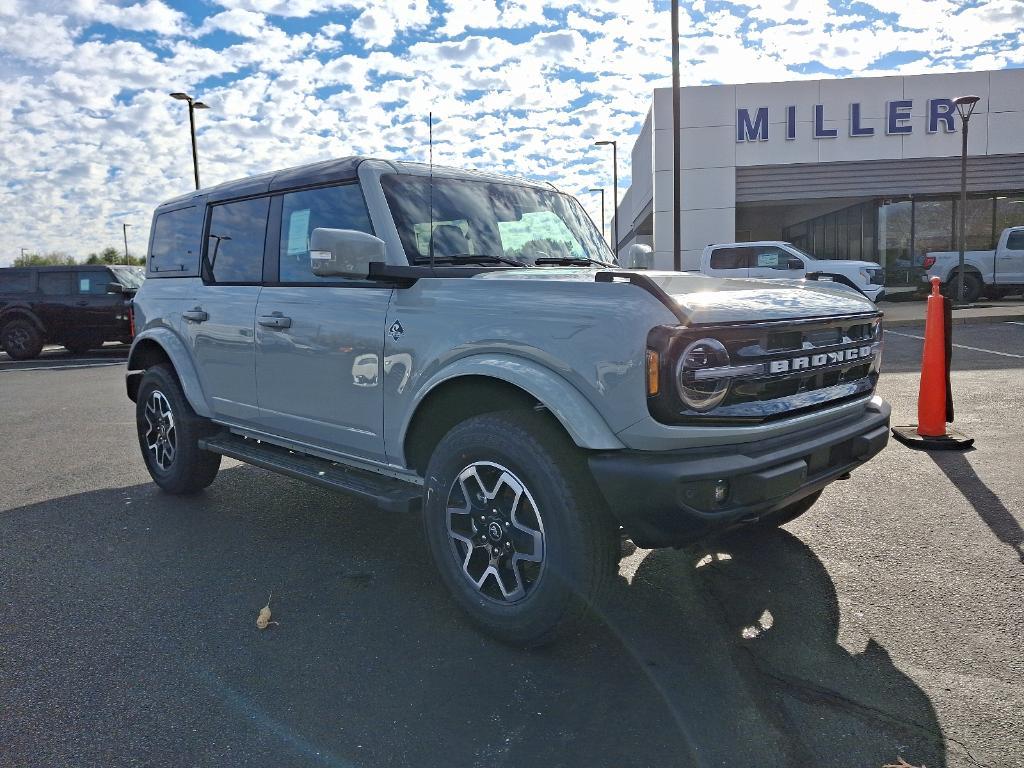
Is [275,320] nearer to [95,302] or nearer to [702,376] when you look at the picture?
[702,376]

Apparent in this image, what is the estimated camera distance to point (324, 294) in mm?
3938

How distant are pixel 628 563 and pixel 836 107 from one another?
83.5ft

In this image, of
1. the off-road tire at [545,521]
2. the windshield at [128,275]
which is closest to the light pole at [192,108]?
the windshield at [128,275]

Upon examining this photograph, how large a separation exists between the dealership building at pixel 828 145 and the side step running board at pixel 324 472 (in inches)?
908

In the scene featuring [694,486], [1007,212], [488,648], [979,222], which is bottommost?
[488,648]

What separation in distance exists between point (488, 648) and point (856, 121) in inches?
1046

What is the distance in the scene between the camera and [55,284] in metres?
16.8

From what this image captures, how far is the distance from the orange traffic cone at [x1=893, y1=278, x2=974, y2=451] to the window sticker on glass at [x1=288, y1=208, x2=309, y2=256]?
4520 millimetres

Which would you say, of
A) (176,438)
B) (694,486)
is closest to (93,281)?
(176,438)

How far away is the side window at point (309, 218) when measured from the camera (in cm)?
Result: 392

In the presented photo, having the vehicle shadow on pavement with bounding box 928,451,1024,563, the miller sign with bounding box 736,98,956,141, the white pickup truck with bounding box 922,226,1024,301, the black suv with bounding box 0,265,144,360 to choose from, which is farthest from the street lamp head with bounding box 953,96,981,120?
the black suv with bounding box 0,265,144,360

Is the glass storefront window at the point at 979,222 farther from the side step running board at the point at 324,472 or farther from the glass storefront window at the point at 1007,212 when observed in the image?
the side step running board at the point at 324,472

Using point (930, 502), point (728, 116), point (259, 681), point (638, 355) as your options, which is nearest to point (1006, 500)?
point (930, 502)

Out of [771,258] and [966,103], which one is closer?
[771,258]
